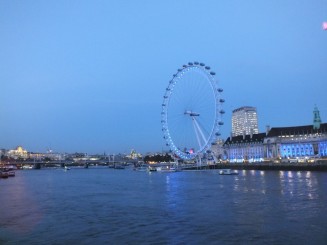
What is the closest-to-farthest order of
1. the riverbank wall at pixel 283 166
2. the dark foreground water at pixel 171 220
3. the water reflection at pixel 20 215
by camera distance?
the dark foreground water at pixel 171 220 < the water reflection at pixel 20 215 < the riverbank wall at pixel 283 166

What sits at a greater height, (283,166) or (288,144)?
(288,144)

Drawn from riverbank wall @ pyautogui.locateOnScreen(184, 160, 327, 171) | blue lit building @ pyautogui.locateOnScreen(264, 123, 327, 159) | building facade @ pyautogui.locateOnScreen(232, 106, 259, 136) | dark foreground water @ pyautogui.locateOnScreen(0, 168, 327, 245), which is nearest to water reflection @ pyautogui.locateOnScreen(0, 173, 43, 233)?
dark foreground water @ pyautogui.locateOnScreen(0, 168, 327, 245)

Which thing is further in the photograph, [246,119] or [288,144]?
[246,119]

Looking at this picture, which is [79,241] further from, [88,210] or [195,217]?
[88,210]

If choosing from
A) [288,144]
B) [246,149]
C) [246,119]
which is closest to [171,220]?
[288,144]

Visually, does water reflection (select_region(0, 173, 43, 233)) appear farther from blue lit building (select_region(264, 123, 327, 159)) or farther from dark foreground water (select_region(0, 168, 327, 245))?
blue lit building (select_region(264, 123, 327, 159))

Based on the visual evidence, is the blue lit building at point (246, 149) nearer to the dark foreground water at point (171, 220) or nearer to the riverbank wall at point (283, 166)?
the riverbank wall at point (283, 166)

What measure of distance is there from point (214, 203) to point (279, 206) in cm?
384

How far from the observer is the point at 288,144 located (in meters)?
104

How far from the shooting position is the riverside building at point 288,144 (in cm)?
9738

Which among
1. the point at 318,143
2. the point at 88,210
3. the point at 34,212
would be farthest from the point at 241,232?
the point at 318,143

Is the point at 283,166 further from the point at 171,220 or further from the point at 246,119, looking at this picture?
the point at 246,119

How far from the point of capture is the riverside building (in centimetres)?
9738

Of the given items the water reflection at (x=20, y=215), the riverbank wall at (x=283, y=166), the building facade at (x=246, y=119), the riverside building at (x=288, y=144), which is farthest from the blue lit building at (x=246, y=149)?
the water reflection at (x=20, y=215)
